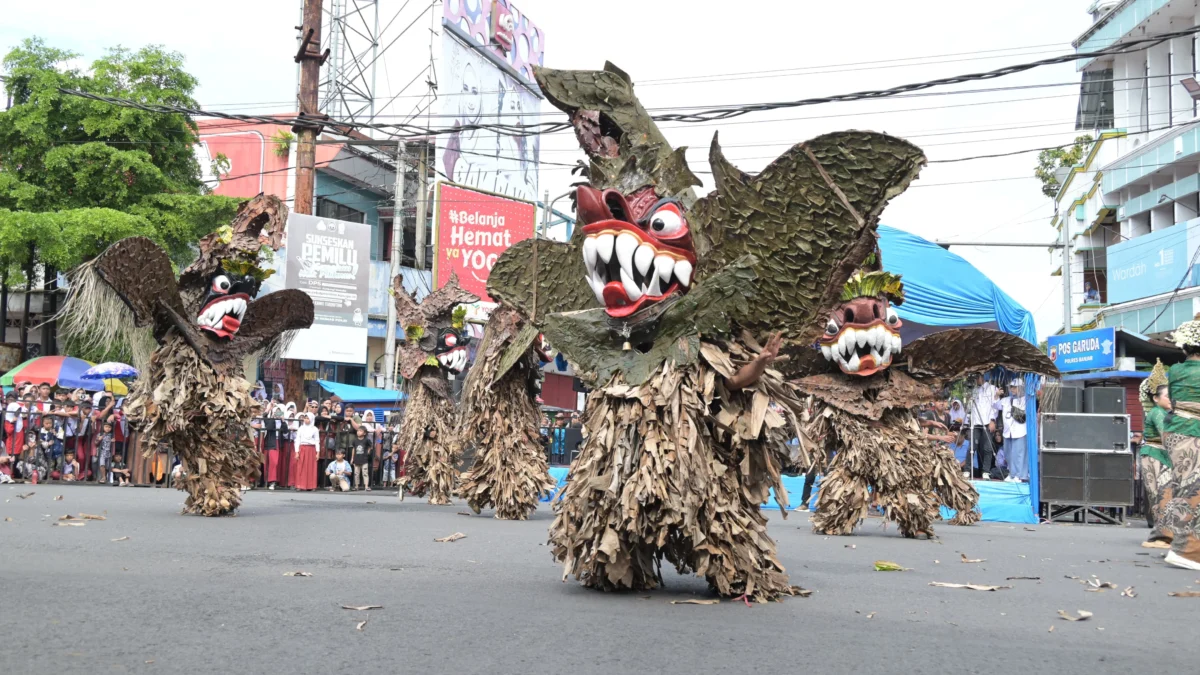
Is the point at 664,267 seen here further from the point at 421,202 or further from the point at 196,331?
the point at 421,202

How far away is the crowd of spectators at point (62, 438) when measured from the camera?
52.0 ft

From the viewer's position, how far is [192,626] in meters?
4.27

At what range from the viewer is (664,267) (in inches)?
224

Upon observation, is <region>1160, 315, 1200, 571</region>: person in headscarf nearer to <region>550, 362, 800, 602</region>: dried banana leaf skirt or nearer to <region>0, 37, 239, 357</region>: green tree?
<region>550, 362, 800, 602</region>: dried banana leaf skirt

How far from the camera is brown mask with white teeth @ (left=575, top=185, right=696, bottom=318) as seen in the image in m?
5.66

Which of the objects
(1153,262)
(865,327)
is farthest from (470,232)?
(865,327)

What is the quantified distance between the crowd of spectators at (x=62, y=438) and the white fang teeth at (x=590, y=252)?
40.9 feet

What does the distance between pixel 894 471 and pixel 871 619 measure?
5.28 m

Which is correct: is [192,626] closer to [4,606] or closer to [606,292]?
[4,606]

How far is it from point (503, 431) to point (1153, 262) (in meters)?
25.3

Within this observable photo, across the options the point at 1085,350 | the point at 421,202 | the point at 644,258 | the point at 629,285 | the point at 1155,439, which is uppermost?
the point at 421,202

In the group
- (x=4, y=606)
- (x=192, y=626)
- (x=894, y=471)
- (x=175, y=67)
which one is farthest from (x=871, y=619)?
(x=175, y=67)

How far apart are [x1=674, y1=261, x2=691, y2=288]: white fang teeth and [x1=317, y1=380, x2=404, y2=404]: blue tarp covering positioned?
17656 mm

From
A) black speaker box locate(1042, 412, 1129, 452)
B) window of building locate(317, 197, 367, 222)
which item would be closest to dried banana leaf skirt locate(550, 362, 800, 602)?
black speaker box locate(1042, 412, 1129, 452)
